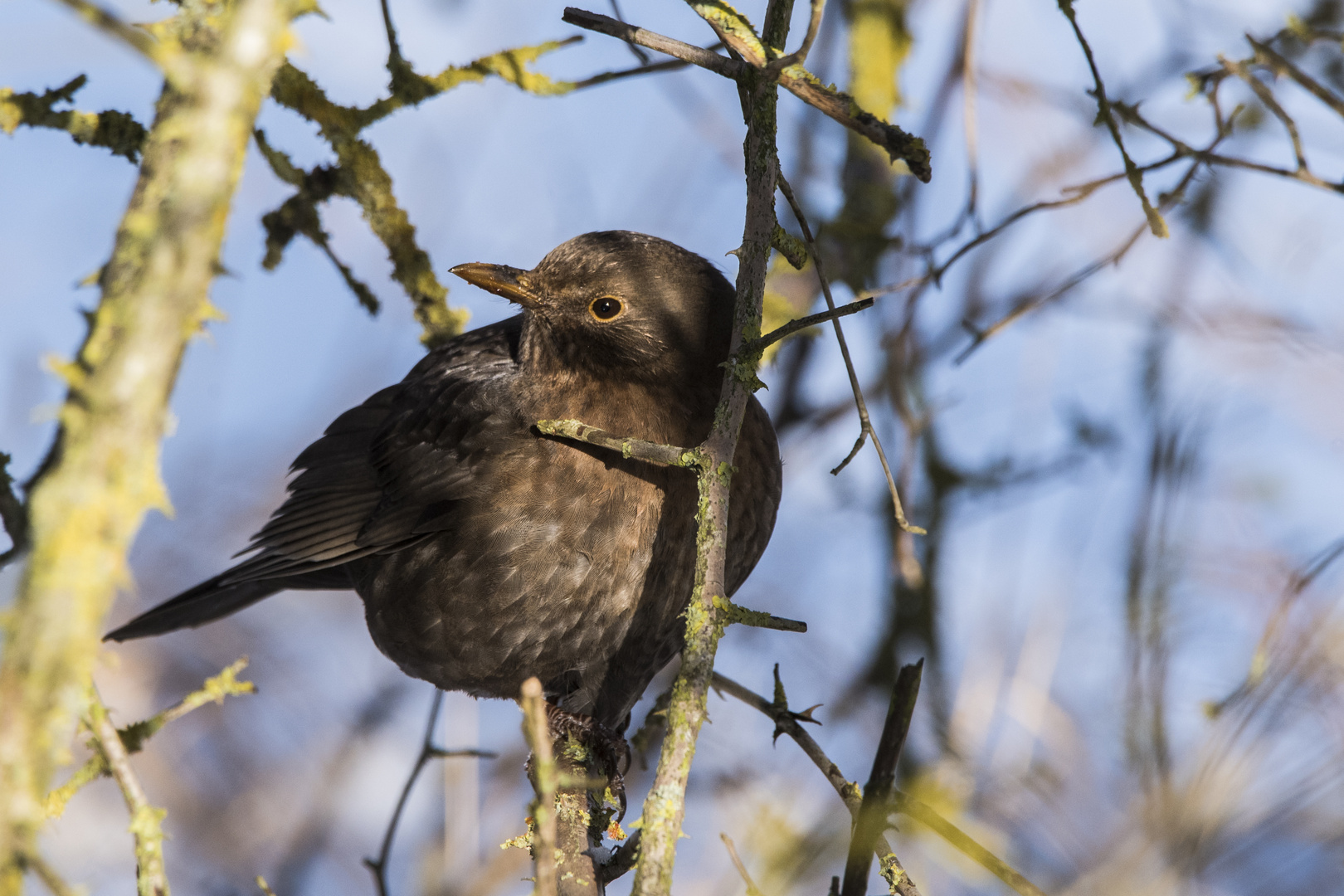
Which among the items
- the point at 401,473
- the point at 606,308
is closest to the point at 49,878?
the point at 606,308

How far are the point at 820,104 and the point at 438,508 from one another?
7.43 feet

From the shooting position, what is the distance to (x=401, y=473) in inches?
164

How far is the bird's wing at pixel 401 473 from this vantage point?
3.91m

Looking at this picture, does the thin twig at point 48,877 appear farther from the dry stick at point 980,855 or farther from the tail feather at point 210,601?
the tail feather at point 210,601

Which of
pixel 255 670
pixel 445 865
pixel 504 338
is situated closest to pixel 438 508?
pixel 504 338

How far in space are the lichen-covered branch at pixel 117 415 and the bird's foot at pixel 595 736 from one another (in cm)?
233

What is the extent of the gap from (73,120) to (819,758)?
108 inches

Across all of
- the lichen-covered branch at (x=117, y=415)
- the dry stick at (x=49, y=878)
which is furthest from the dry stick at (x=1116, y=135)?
the dry stick at (x=49, y=878)

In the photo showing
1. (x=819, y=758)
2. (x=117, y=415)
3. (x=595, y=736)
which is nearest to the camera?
(x=117, y=415)

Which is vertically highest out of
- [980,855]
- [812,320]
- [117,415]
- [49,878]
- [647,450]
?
[812,320]

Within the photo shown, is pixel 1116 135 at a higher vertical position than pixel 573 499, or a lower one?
higher

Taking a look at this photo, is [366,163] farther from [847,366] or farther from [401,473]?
[847,366]

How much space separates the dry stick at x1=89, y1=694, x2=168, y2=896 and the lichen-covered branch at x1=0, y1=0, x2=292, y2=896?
1.04 ft

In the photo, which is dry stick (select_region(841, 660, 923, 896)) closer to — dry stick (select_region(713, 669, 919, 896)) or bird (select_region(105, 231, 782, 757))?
dry stick (select_region(713, 669, 919, 896))
